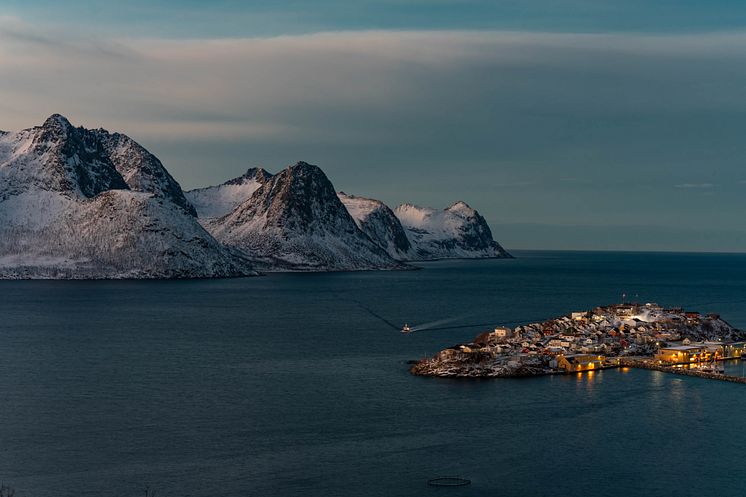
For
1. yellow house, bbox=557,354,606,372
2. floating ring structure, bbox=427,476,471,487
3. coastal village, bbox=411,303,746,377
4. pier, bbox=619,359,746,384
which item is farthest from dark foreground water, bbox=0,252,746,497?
coastal village, bbox=411,303,746,377

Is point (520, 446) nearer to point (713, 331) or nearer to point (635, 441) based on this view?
point (635, 441)

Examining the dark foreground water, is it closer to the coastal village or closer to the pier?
the pier

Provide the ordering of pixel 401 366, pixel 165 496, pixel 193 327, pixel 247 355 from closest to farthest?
pixel 165 496 → pixel 401 366 → pixel 247 355 → pixel 193 327

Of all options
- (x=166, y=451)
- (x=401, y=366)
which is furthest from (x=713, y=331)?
(x=166, y=451)

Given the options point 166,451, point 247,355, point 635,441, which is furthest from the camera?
point 247,355

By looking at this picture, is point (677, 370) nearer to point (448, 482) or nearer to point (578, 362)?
point (578, 362)

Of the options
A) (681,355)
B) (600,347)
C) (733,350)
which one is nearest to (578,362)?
(600,347)

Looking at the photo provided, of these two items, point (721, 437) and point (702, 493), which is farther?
point (721, 437)
